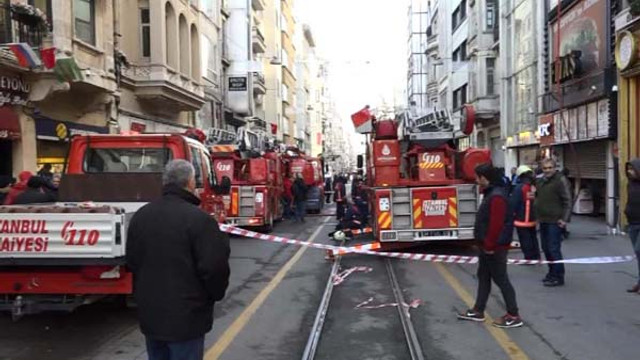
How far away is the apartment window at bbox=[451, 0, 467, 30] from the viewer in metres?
41.9

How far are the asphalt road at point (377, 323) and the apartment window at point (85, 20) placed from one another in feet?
34.0

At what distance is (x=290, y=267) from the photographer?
11.8 m

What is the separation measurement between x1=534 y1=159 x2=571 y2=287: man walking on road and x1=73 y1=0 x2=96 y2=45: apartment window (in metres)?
13.4

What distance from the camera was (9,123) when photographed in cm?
1421

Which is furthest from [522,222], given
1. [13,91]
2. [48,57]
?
[13,91]

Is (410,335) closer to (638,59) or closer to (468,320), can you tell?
(468,320)

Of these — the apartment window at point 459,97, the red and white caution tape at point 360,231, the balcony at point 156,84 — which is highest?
the apartment window at point 459,97

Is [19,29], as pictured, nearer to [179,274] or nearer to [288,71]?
[179,274]

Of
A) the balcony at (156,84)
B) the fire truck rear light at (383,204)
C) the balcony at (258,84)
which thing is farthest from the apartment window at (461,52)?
the fire truck rear light at (383,204)

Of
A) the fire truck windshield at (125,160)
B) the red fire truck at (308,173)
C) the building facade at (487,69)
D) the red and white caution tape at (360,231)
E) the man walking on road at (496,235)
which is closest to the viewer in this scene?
the man walking on road at (496,235)

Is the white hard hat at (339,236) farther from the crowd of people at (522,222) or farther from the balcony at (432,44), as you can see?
the balcony at (432,44)

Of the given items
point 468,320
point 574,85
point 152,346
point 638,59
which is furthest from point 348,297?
point 574,85

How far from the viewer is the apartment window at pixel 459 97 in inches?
1682

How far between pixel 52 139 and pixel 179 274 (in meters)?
14.7
